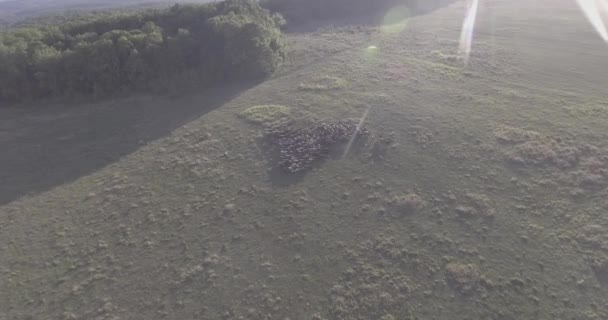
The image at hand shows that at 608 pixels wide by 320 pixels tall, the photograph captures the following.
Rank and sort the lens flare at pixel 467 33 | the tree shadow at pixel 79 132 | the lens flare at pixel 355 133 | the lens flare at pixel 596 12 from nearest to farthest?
the tree shadow at pixel 79 132
the lens flare at pixel 355 133
the lens flare at pixel 467 33
the lens flare at pixel 596 12

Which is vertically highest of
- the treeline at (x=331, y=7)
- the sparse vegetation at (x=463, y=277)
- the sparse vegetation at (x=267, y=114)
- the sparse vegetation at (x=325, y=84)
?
the treeline at (x=331, y=7)

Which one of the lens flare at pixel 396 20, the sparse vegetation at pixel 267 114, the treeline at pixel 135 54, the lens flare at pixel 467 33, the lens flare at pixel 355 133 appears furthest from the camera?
the lens flare at pixel 396 20

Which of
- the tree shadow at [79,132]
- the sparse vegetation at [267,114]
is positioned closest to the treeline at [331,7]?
the tree shadow at [79,132]

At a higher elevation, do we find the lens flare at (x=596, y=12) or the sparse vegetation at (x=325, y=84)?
the lens flare at (x=596, y=12)

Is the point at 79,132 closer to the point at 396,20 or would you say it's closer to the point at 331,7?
the point at 396,20

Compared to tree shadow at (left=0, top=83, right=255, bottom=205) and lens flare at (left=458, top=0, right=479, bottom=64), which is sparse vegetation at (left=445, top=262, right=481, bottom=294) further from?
lens flare at (left=458, top=0, right=479, bottom=64)

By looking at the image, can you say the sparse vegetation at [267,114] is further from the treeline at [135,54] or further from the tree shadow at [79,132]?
the treeline at [135,54]
